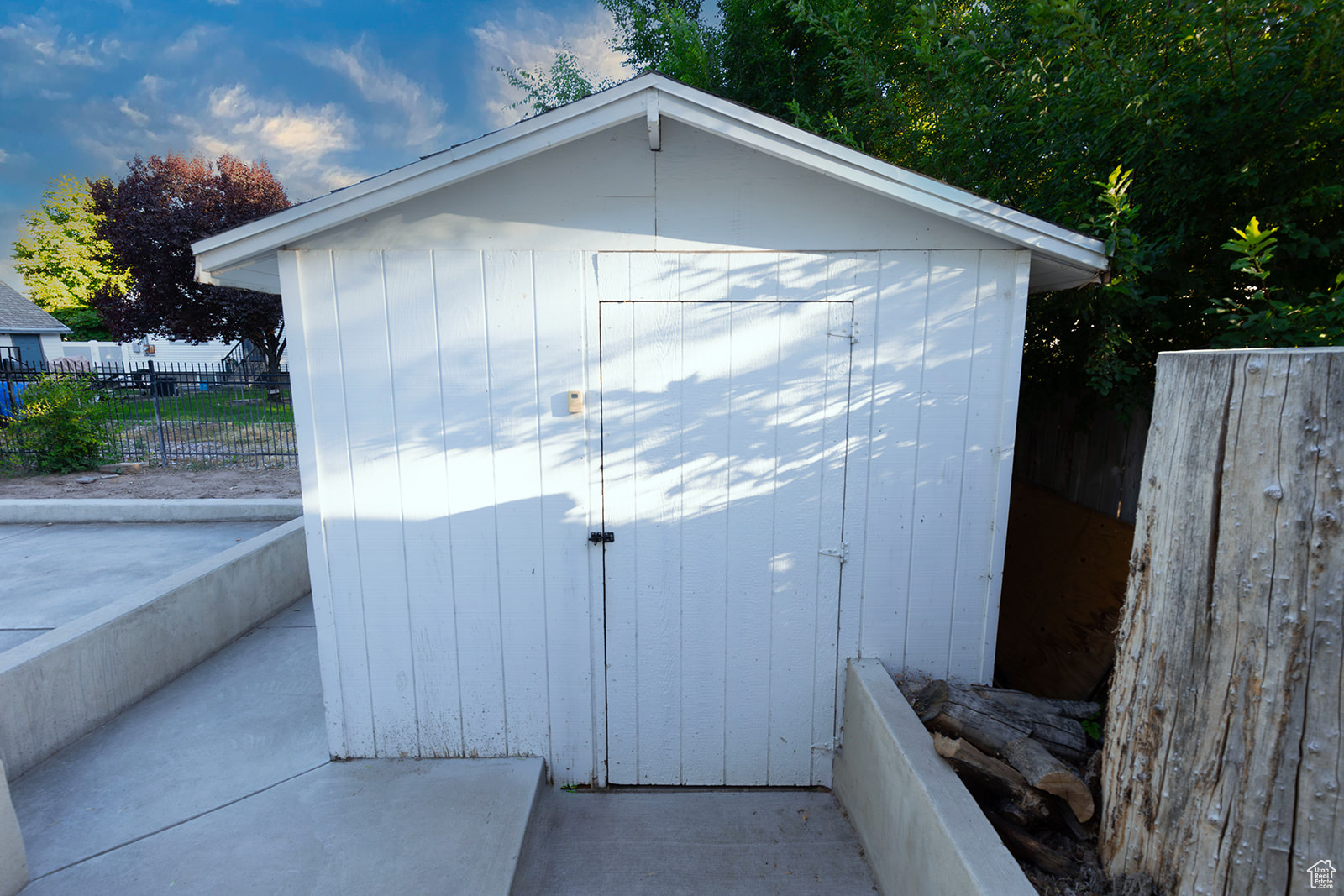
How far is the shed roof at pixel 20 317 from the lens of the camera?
57.4ft

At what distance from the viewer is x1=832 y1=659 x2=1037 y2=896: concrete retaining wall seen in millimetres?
1718

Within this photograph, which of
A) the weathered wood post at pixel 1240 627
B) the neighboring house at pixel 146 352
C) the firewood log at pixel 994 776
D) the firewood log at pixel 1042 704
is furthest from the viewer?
the neighboring house at pixel 146 352

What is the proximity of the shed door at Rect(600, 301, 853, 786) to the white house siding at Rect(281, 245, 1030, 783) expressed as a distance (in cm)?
9

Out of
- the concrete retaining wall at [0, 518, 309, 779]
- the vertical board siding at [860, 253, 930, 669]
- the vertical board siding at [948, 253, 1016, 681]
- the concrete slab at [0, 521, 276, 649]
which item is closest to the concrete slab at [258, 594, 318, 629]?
the concrete retaining wall at [0, 518, 309, 779]

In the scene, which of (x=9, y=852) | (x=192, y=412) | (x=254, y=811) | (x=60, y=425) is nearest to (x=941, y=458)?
(x=254, y=811)

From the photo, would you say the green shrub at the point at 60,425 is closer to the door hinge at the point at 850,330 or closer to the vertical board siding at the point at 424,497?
the vertical board siding at the point at 424,497

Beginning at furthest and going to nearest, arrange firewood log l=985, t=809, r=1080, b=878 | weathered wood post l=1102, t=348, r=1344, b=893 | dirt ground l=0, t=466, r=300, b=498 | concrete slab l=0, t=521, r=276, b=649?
dirt ground l=0, t=466, r=300, b=498 < concrete slab l=0, t=521, r=276, b=649 < firewood log l=985, t=809, r=1080, b=878 < weathered wood post l=1102, t=348, r=1344, b=893

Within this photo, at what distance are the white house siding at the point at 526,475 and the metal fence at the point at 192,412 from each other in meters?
8.08

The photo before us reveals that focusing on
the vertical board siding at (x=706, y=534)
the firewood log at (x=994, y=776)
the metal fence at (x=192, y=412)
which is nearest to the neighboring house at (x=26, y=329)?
the metal fence at (x=192, y=412)

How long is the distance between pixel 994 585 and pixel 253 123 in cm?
3342

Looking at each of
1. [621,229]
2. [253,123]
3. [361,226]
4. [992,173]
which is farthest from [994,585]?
[253,123]

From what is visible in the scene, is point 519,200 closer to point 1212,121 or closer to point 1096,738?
point 1212,121

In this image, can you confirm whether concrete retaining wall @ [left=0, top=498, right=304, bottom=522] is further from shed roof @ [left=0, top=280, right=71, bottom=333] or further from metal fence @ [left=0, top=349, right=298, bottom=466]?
shed roof @ [left=0, top=280, right=71, bottom=333]

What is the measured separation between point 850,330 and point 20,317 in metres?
26.6
